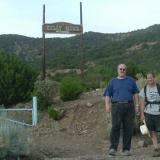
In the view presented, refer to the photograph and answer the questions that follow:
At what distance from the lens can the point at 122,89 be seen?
13.3m

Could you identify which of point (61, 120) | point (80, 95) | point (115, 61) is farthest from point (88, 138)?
point (115, 61)

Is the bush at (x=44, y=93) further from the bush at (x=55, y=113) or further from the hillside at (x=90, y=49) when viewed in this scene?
the hillside at (x=90, y=49)

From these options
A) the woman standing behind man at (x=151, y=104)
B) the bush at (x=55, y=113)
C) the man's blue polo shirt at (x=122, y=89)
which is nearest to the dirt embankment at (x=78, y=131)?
the bush at (x=55, y=113)

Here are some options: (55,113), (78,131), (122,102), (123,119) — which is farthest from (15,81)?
(122,102)

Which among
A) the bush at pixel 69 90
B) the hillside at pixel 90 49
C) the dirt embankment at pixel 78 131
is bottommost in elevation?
the dirt embankment at pixel 78 131

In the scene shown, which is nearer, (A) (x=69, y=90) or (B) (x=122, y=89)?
(B) (x=122, y=89)

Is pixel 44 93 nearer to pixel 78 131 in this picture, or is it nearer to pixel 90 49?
pixel 78 131

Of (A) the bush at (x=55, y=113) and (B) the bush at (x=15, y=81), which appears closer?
(A) the bush at (x=55, y=113)

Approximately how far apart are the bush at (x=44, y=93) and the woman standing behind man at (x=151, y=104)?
11125 millimetres

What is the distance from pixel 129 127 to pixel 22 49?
182 ft

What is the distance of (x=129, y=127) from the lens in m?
13.5

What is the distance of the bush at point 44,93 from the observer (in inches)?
968

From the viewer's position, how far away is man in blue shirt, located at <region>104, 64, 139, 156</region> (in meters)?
13.3

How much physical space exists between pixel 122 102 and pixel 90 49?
53.7m
